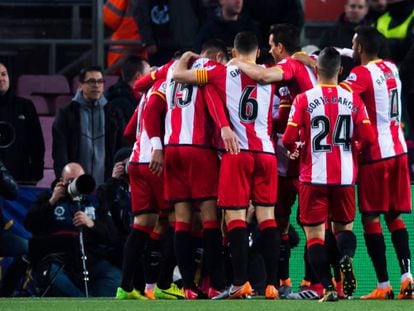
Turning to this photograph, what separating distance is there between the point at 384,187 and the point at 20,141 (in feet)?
12.8

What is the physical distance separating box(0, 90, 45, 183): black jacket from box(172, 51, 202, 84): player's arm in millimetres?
2882

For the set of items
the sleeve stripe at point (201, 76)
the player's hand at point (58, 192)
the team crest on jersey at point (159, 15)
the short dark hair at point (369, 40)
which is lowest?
the player's hand at point (58, 192)

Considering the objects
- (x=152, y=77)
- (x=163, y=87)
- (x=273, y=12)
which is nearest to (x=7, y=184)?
(x=152, y=77)

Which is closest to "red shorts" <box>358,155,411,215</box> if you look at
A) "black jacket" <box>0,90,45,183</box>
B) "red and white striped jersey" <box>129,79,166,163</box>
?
"red and white striped jersey" <box>129,79,166,163</box>

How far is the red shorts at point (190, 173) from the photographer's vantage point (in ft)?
45.9

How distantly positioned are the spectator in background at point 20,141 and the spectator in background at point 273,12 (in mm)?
2827

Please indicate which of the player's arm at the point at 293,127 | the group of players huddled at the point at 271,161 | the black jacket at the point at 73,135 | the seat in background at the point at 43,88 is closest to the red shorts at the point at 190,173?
the group of players huddled at the point at 271,161

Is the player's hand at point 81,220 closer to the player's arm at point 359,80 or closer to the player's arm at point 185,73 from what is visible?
the player's arm at point 185,73

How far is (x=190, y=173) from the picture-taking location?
14.0 m

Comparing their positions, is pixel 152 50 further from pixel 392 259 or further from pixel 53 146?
pixel 392 259

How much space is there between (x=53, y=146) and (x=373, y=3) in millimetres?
3693

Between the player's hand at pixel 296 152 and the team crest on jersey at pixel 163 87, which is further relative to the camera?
the team crest on jersey at pixel 163 87

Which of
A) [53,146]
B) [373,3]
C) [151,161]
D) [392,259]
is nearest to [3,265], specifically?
[53,146]

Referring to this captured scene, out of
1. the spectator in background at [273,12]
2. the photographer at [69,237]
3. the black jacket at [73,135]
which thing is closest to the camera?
the photographer at [69,237]
